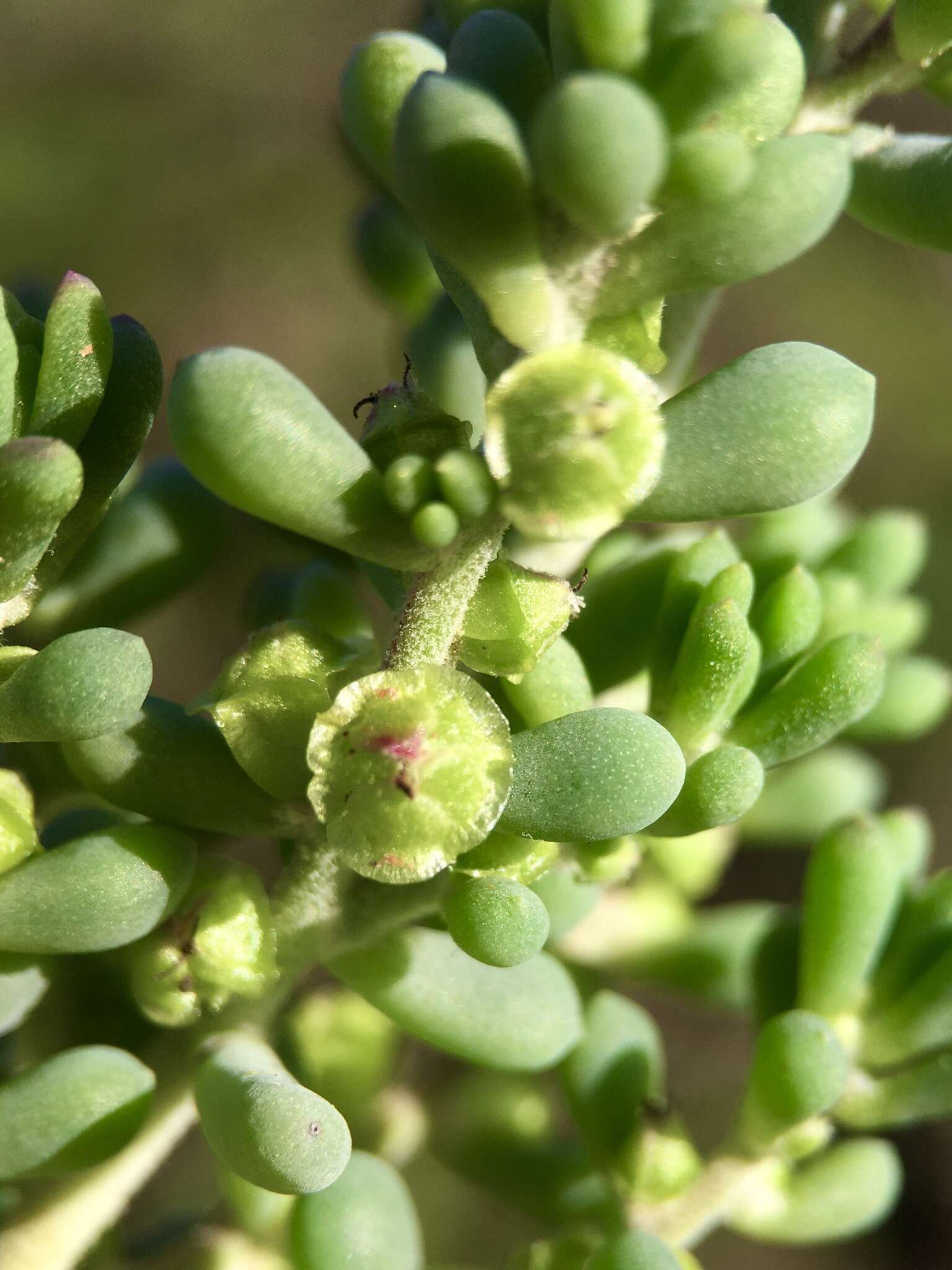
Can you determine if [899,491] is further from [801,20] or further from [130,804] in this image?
[130,804]

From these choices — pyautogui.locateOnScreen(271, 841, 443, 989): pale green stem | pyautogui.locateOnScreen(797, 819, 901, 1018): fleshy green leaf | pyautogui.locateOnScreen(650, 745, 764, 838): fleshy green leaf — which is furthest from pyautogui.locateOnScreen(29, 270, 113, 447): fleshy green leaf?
pyautogui.locateOnScreen(797, 819, 901, 1018): fleshy green leaf

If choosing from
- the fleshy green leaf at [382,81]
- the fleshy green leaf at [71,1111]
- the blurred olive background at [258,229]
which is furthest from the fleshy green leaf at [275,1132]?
the blurred olive background at [258,229]

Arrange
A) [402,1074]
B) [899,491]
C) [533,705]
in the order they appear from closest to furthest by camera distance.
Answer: [533,705] < [402,1074] < [899,491]

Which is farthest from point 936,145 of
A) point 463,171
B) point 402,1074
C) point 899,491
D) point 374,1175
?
point 899,491

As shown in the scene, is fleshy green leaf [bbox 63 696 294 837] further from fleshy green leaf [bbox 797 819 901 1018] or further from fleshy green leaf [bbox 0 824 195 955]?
fleshy green leaf [bbox 797 819 901 1018]

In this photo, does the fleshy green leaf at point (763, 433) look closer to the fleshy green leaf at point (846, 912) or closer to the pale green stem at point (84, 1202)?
the fleshy green leaf at point (846, 912)

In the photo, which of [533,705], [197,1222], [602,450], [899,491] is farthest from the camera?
[899,491]
